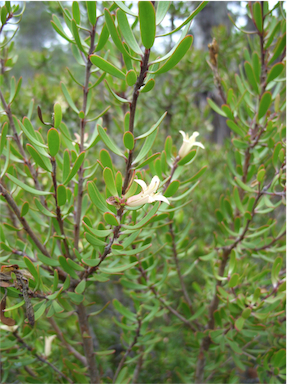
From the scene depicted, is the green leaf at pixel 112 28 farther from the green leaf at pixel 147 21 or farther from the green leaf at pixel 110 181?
the green leaf at pixel 110 181

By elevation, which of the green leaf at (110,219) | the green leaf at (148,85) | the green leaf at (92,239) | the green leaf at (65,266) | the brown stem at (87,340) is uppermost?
the green leaf at (148,85)

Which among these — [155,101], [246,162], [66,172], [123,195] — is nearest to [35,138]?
[66,172]

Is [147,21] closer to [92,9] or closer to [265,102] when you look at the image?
[92,9]

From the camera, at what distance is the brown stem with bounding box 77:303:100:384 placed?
752 millimetres

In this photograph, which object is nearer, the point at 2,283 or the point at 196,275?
the point at 2,283

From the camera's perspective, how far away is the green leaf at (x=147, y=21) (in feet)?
1.21

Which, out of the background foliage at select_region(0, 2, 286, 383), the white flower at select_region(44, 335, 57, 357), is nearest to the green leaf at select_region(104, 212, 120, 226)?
the background foliage at select_region(0, 2, 286, 383)

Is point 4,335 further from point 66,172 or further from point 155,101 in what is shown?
point 155,101

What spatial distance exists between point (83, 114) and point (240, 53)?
4.69ft

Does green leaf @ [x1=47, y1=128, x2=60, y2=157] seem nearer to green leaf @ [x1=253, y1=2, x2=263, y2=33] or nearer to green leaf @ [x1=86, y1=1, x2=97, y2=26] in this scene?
green leaf @ [x1=86, y1=1, x2=97, y2=26]

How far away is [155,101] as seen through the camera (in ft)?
5.65

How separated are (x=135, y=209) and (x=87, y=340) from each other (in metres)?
0.50

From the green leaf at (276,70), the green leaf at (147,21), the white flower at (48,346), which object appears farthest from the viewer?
the white flower at (48,346)

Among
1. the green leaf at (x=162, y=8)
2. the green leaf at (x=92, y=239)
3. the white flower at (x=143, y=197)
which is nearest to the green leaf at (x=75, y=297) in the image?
the green leaf at (x=92, y=239)
